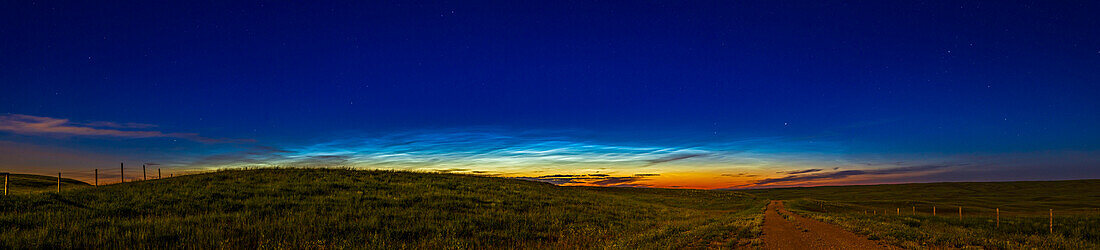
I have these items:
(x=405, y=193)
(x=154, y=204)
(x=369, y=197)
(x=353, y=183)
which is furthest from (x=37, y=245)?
(x=353, y=183)

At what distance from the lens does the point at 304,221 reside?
18.9 metres

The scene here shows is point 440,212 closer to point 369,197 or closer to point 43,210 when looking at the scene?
point 369,197

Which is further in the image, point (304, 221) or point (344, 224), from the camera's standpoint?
point (304, 221)

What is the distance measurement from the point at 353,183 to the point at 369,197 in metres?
Answer: 7.55

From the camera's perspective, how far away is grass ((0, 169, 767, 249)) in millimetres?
14539

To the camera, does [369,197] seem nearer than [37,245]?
No

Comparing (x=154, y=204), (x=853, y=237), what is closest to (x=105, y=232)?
(x=154, y=204)

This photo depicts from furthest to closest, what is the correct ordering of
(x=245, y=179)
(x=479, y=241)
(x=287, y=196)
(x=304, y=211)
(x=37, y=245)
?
(x=245, y=179) < (x=287, y=196) < (x=304, y=211) < (x=479, y=241) < (x=37, y=245)

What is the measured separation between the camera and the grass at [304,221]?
47.7 feet

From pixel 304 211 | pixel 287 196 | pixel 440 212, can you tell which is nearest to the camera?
pixel 304 211

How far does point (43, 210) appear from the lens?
64.4 ft

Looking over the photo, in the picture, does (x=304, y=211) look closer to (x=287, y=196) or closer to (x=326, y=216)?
(x=326, y=216)

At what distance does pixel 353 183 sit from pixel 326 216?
15663 millimetres

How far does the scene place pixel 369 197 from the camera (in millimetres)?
28766
